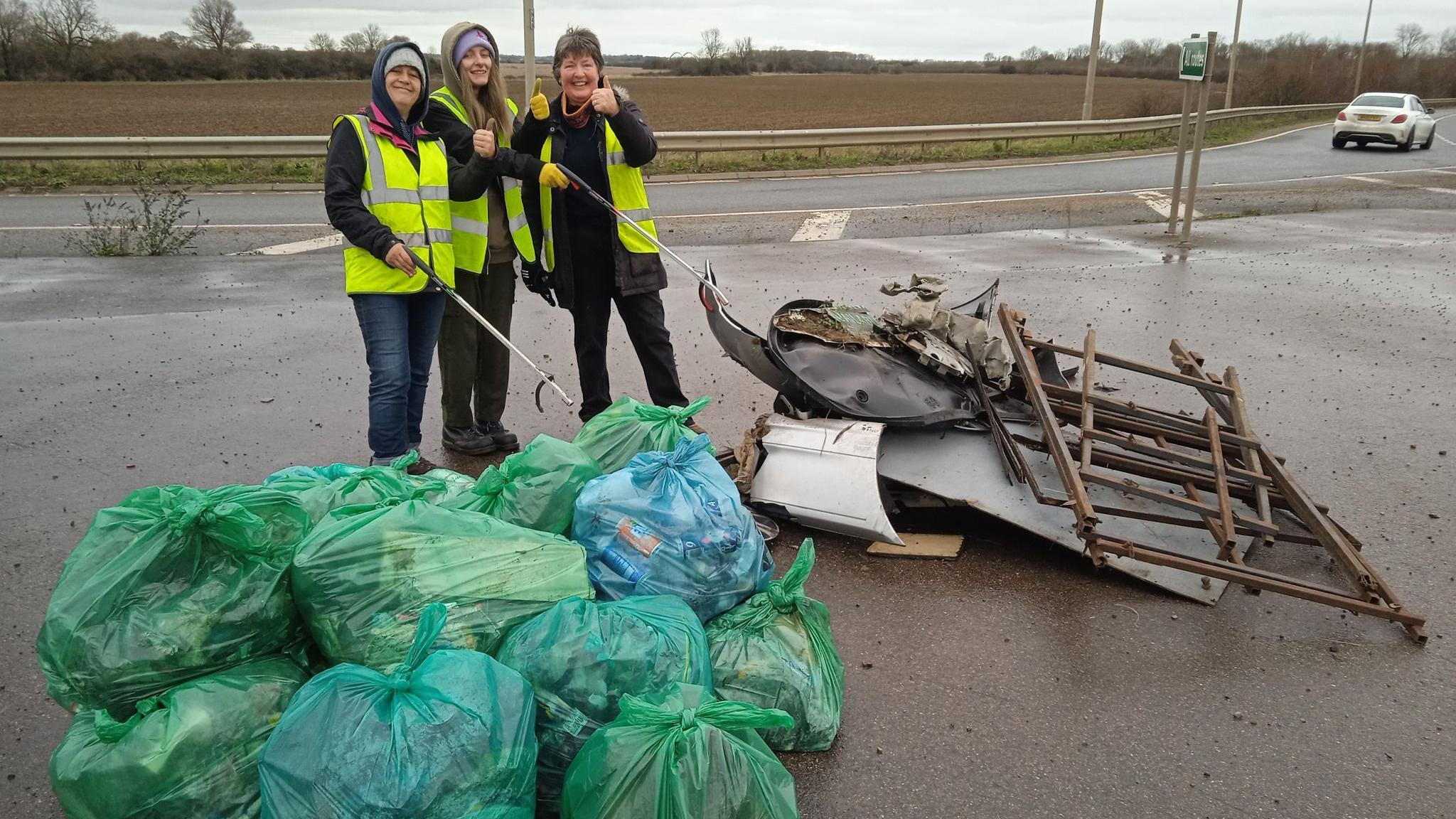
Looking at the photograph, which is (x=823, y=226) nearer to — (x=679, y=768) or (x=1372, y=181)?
(x=1372, y=181)

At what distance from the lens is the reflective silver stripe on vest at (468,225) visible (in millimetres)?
4805

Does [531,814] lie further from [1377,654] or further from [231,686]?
[1377,654]

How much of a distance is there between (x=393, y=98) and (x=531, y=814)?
3.14 meters

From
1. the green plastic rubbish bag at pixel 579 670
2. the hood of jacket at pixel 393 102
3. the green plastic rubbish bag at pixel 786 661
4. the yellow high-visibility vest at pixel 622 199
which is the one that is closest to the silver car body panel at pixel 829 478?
the green plastic rubbish bag at pixel 786 661

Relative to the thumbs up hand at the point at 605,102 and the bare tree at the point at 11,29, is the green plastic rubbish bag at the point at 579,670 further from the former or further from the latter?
the bare tree at the point at 11,29

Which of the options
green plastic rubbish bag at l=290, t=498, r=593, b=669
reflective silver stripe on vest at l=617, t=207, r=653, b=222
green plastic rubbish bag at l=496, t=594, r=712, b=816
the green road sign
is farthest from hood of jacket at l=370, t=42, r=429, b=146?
the green road sign

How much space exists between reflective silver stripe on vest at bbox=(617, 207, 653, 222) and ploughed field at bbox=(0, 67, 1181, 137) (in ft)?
46.3

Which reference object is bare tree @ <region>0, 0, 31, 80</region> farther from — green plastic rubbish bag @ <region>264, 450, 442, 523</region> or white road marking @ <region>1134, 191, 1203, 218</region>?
green plastic rubbish bag @ <region>264, 450, 442, 523</region>

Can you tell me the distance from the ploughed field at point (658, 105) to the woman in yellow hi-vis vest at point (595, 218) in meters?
14.1

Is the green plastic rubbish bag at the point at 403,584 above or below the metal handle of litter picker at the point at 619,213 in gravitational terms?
below

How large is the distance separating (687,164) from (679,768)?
53.4ft

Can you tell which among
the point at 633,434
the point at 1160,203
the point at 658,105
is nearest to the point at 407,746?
the point at 633,434

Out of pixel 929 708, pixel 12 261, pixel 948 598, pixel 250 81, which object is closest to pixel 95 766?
pixel 929 708

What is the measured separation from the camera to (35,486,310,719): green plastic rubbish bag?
241cm
